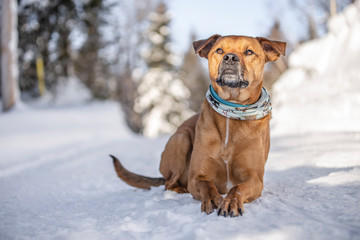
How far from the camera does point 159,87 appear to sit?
2277 centimetres

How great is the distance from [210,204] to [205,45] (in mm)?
1717

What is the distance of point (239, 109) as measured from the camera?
2.95 meters

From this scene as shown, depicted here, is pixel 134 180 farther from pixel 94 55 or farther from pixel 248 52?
pixel 94 55

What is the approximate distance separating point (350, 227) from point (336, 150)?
2.89 m

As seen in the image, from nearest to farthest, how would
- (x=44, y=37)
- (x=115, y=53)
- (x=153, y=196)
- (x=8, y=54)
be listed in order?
(x=153, y=196) → (x=8, y=54) → (x=44, y=37) → (x=115, y=53)

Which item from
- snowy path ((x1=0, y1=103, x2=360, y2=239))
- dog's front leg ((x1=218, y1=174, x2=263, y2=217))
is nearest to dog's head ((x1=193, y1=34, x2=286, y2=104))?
dog's front leg ((x1=218, y1=174, x2=263, y2=217))

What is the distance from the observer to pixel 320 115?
849cm

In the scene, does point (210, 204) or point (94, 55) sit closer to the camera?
point (210, 204)

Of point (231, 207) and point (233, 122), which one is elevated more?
point (233, 122)

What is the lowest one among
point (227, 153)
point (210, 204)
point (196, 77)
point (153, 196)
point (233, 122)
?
point (153, 196)

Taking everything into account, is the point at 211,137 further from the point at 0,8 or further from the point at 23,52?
the point at 23,52

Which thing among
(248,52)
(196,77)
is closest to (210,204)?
(248,52)

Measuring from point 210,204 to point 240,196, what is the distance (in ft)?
0.82

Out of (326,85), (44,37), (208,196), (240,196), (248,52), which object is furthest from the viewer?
(44,37)
